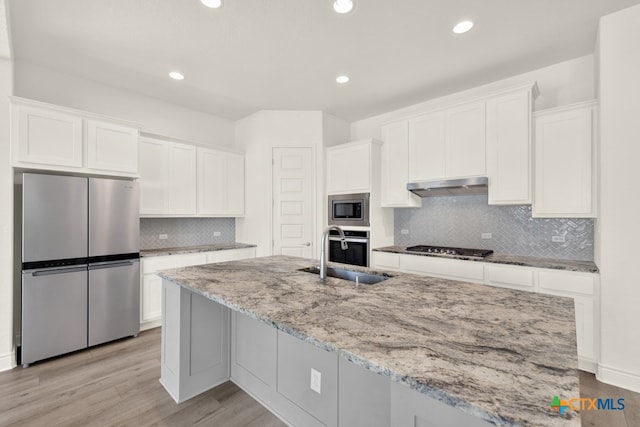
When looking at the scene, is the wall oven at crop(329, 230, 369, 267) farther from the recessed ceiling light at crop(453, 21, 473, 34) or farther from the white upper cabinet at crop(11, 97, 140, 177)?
the white upper cabinet at crop(11, 97, 140, 177)

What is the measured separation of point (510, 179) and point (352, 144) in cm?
189

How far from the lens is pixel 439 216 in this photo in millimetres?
3762

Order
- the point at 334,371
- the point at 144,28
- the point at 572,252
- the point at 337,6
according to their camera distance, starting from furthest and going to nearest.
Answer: the point at 572,252, the point at 144,28, the point at 337,6, the point at 334,371

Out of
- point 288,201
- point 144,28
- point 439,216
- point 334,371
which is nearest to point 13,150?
point 144,28

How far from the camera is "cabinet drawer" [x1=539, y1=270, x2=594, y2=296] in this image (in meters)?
2.40

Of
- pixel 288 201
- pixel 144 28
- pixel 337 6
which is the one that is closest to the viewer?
pixel 337 6

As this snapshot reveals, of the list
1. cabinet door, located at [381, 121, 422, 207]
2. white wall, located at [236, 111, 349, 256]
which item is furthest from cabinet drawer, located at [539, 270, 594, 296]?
white wall, located at [236, 111, 349, 256]

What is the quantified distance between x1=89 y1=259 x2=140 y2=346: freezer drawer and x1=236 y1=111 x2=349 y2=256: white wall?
65.3 inches

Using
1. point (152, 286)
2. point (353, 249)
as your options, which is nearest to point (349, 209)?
point (353, 249)

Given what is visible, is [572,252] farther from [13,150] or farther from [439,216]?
[13,150]

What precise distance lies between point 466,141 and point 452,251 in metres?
1.22

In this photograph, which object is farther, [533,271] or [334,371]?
[533,271]

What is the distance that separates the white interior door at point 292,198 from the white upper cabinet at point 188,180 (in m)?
0.69

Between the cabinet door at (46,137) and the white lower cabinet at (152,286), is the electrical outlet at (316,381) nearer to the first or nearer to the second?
the white lower cabinet at (152,286)
